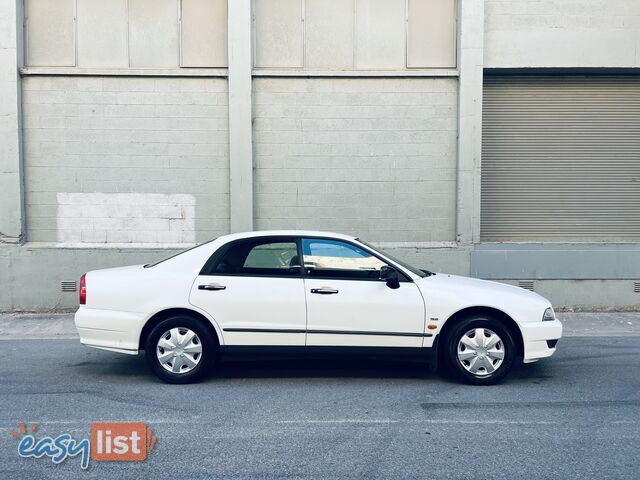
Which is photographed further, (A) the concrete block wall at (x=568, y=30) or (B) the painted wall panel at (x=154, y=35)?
(B) the painted wall panel at (x=154, y=35)

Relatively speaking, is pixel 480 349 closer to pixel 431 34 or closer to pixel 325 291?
pixel 325 291

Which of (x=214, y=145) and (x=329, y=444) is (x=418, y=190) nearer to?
(x=214, y=145)

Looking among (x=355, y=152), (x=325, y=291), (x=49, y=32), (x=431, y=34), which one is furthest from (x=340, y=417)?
(x=49, y=32)

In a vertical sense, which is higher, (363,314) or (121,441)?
(363,314)

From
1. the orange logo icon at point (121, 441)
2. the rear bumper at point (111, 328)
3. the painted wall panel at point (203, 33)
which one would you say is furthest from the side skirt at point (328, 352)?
Answer: the painted wall panel at point (203, 33)

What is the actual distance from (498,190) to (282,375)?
6420 mm

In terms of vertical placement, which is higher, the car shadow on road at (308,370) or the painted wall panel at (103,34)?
the painted wall panel at (103,34)

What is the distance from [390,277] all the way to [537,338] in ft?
5.18

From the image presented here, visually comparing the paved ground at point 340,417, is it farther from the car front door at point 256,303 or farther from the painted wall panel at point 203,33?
the painted wall panel at point 203,33

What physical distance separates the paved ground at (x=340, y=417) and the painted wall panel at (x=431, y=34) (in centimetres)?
591

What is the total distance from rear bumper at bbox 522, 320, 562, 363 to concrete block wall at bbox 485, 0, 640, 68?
635cm

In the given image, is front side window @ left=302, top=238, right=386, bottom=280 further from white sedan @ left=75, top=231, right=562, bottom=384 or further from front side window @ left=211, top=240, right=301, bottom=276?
front side window @ left=211, top=240, right=301, bottom=276

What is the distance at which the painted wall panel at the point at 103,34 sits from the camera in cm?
1159

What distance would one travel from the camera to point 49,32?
11578 millimetres
